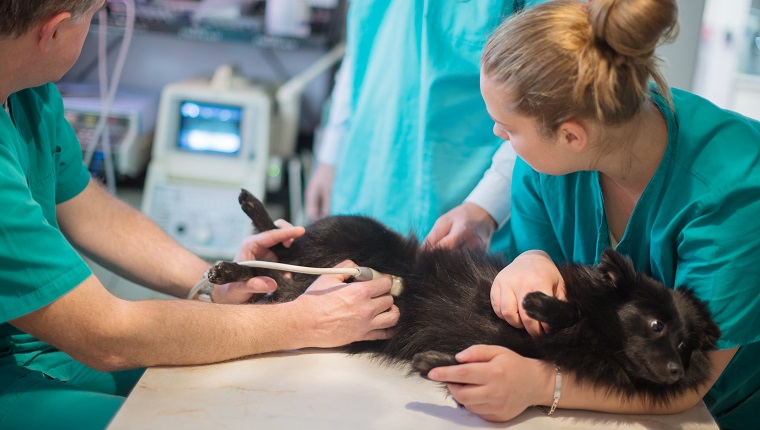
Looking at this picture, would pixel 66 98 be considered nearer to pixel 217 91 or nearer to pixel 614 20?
pixel 217 91

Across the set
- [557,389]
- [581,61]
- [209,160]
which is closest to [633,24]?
[581,61]

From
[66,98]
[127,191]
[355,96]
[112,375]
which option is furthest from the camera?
[127,191]

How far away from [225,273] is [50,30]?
1.60 ft

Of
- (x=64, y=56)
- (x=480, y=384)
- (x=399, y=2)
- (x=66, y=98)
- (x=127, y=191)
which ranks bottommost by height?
(x=127, y=191)

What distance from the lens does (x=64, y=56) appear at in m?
1.13

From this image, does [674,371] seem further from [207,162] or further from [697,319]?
[207,162]

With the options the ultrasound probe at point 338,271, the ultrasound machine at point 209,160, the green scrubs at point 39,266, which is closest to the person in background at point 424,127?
the ultrasound probe at point 338,271

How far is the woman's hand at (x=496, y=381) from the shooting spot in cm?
100

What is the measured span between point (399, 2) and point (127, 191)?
78.5 inches

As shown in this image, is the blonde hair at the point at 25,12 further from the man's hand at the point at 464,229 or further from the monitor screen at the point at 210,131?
the monitor screen at the point at 210,131

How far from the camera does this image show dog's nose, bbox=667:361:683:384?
1.00m

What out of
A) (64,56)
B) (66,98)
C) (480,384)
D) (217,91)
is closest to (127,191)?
(66,98)

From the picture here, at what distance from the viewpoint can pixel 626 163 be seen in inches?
46.2

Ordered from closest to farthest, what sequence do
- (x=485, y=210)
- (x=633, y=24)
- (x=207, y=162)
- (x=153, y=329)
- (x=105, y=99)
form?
(x=633, y=24), (x=153, y=329), (x=485, y=210), (x=207, y=162), (x=105, y=99)
